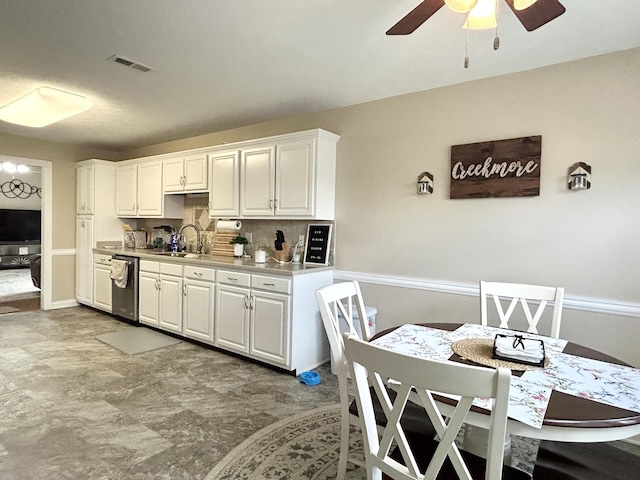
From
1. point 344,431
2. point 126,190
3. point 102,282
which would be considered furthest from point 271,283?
point 126,190

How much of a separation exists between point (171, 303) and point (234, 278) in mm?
1103

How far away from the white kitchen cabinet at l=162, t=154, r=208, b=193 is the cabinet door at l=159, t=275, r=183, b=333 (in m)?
1.11

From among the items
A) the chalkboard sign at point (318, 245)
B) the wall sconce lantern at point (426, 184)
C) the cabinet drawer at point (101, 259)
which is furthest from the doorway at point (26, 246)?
the wall sconce lantern at point (426, 184)

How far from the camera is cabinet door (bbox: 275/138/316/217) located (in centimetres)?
345

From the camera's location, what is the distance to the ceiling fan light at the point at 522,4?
4.78ft

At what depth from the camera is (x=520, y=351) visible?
5.10 ft

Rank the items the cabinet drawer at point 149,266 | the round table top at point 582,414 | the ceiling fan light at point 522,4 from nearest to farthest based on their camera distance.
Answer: the round table top at point 582,414, the ceiling fan light at point 522,4, the cabinet drawer at point 149,266

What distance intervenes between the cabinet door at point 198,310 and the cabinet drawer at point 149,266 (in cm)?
55

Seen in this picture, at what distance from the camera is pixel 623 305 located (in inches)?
93.0

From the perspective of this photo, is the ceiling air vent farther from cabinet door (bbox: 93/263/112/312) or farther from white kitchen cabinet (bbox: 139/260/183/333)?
cabinet door (bbox: 93/263/112/312)

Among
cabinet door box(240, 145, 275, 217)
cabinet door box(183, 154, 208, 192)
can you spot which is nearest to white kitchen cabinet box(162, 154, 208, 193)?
cabinet door box(183, 154, 208, 192)

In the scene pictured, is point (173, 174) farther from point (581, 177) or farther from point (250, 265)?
point (581, 177)

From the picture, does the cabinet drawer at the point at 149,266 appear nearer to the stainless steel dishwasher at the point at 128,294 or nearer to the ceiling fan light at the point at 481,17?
the stainless steel dishwasher at the point at 128,294

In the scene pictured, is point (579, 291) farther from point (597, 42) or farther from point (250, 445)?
point (250, 445)
